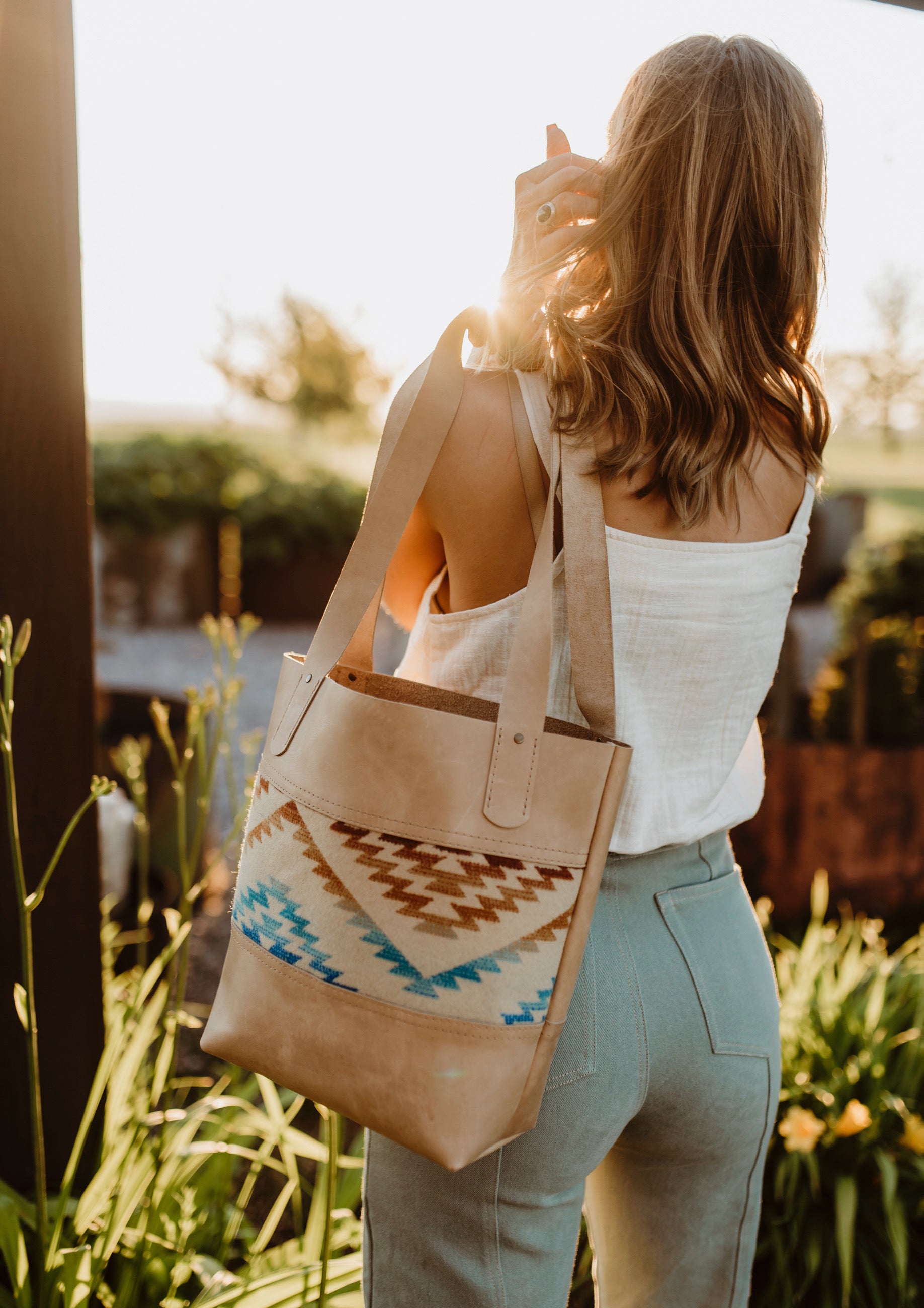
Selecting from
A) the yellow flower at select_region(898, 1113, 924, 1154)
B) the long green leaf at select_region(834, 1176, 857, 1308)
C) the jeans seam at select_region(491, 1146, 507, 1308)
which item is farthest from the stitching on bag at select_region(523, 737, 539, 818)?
the yellow flower at select_region(898, 1113, 924, 1154)

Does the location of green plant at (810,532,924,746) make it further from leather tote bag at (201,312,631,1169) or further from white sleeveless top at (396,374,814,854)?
leather tote bag at (201,312,631,1169)

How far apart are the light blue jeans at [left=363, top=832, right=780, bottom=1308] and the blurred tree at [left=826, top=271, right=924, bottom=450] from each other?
20.9 ft

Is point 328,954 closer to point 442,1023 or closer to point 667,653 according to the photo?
point 442,1023

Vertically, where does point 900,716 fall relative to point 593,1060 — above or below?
below

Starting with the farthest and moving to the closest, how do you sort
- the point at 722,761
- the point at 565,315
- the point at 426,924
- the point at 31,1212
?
1. the point at 31,1212
2. the point at 722,761
3. the point at 565,315
4. the point at 426,924

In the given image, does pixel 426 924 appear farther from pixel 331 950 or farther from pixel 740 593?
pixel 740 593

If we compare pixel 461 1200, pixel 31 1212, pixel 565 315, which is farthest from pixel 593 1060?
pixel 31 1212

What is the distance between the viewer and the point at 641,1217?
3.58ft

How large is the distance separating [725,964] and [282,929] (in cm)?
47

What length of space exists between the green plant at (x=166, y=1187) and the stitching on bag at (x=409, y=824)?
391 mm

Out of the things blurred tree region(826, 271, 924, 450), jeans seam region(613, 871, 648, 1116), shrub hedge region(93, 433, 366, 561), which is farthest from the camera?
shrub hedge region(93, 433, 366, 561)

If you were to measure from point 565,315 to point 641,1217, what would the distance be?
3.32 feet

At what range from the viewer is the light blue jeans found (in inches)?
35.5

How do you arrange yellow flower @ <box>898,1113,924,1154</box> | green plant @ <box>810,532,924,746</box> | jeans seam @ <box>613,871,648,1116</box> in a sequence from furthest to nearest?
1. green plant @ <box>810,532,924,746</box>
2. yellow flower @ <box>898,1113,924,1154</box>
3. jeans seam @ <box>613,871,648,1116</box>
